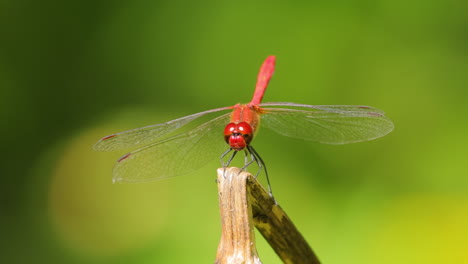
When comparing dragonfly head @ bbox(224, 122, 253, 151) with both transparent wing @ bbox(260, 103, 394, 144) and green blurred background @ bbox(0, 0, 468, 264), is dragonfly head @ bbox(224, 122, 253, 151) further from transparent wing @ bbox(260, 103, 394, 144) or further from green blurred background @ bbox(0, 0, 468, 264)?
green blurred background @ bbox(0, 0, 468, 264)

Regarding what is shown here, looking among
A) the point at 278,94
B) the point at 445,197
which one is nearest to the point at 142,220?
the point at 278,94

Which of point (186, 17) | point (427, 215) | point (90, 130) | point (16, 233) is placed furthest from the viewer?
point (186, 17)

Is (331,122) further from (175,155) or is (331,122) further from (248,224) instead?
(248,224)

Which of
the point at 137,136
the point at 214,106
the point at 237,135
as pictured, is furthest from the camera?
the point at 214,106

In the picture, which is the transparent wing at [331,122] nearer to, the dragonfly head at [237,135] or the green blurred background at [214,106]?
the dragonfly head at [237,135]

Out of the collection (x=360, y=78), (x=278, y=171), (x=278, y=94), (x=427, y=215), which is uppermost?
(x=278, y=94)

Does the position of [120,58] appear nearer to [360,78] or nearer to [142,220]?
[142,220]

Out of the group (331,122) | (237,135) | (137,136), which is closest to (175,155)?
(137,136)
